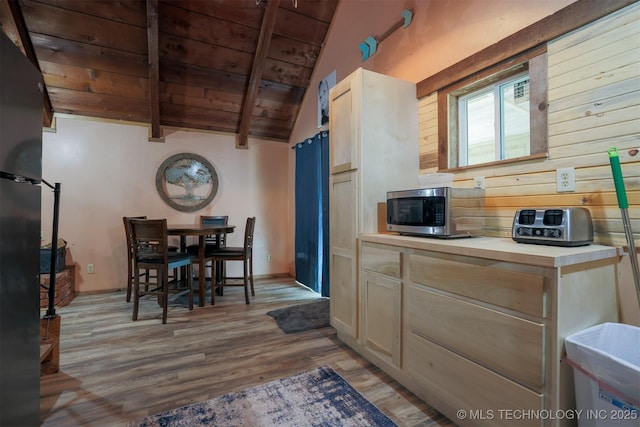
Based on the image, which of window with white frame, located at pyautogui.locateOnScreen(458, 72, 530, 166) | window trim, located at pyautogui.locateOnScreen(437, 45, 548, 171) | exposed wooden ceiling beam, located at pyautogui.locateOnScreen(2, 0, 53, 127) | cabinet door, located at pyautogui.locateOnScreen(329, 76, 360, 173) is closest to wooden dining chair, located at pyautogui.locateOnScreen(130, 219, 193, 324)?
exposed wooden ceiling beam, located at pyautogui.locateOnScreen(2, 0, 53, 127)

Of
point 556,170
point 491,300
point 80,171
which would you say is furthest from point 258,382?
point 80,171

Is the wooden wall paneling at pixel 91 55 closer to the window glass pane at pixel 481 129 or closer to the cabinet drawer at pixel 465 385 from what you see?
the window glass pane at pixel 481 129

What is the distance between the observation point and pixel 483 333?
49.7 inches

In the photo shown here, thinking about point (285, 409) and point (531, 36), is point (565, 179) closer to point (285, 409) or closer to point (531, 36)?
point (531, 36)

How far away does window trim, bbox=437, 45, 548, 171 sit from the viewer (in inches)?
61.9

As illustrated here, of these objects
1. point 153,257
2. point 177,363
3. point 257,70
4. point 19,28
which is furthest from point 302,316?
point 19,28

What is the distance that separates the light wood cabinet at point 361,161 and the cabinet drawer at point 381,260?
0.12 metres

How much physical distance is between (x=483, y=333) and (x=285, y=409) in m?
1.07

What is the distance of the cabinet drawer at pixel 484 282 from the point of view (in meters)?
1.10

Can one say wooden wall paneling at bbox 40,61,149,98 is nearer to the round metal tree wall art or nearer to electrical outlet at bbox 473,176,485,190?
the round metal tree wall art

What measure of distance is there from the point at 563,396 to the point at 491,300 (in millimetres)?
383

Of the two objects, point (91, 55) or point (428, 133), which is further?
point (91, 55)

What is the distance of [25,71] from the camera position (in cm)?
118

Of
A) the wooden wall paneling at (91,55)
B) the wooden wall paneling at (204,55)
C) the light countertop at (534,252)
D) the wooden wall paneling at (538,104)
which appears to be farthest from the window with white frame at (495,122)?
the wooden wall paneling at (91,55)
